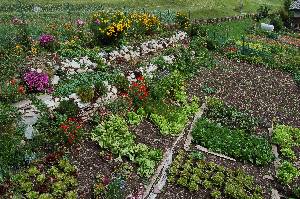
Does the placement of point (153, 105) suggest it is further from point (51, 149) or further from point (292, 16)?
point (292, 16)

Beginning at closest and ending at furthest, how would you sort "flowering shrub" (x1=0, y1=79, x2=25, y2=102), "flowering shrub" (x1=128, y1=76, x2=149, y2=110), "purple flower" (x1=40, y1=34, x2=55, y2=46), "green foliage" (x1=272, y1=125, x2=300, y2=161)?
"flowering shrub" (x1=0, y1=79, x2=25, y2=102) < "green foliage" (x1=272, y1=125, x2=300, y2=161) < "flowering shrub" (x1=128, y1=76, x2=149, y2=110) < "purple flower" (x1=40, y1=34, x2=55, y2=46)

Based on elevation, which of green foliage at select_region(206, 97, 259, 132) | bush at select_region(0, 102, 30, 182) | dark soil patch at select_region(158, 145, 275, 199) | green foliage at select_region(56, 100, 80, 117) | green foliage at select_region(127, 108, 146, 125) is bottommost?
dark soil patch at select_region(158, 145, 275, 199)

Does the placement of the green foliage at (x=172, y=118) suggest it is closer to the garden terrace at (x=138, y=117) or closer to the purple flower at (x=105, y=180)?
the garden terrace at (x=138, y=117)

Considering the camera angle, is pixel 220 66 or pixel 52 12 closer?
pixel 220 66

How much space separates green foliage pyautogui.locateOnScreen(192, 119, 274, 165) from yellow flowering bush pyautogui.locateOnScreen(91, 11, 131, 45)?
8.18 m

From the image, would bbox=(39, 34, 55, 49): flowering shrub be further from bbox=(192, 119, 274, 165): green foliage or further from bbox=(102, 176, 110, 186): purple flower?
bbox=(102, 176, 110, 186): purple flower

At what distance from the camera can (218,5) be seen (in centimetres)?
5381

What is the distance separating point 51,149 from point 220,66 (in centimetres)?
1500

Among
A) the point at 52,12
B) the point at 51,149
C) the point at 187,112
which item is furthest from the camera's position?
the point at 52,12

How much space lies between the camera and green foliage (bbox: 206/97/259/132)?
806 inches

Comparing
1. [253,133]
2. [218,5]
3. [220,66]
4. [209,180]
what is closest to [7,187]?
[209,180]

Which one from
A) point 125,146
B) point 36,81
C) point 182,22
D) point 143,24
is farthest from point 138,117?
point 182,22

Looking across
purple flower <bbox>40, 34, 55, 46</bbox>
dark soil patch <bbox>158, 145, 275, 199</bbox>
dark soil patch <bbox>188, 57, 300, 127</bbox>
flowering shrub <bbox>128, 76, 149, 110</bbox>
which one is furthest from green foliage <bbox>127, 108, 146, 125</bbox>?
purple flower <bbox>40, 34, 55, 46</bbox>

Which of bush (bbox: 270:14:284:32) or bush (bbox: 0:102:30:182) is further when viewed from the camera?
bush (bbox: 270:14:284:32)
